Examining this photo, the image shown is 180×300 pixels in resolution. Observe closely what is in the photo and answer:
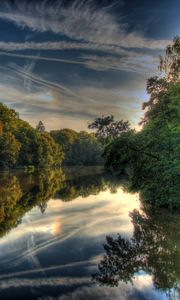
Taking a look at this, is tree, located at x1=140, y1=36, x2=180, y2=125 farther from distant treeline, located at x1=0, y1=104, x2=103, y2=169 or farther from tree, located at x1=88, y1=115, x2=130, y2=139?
distant treeline, located at x1=0, y1=104, x2=103, y2=169

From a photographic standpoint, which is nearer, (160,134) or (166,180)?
(166,180)

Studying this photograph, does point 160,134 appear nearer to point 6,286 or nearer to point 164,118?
point 164,118

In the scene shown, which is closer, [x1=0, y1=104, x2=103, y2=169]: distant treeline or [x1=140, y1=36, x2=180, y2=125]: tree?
[x1=140, y1=36, x2=180, y2=125]: tree

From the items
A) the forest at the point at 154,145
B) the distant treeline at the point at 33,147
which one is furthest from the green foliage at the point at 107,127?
the distant treeline at the point at 33,147

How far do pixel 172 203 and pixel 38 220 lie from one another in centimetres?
610

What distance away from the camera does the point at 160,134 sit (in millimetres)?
17719

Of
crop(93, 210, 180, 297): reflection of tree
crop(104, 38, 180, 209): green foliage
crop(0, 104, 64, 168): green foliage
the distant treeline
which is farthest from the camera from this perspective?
the distant treeline

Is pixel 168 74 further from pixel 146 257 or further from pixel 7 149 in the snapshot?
pixel 7 149

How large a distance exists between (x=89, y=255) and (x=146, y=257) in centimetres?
150

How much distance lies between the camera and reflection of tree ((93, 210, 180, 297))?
7844 mm

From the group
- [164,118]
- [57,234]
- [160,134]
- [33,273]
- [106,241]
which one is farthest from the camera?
[164,118]

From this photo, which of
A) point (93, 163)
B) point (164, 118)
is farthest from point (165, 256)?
point (93, 163)

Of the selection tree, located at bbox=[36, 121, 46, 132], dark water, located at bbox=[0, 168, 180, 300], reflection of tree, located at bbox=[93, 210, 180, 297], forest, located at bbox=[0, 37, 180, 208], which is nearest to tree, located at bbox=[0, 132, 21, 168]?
forest, located at bbox=[0, 37, 180, 208]

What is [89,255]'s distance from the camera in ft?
32.0
